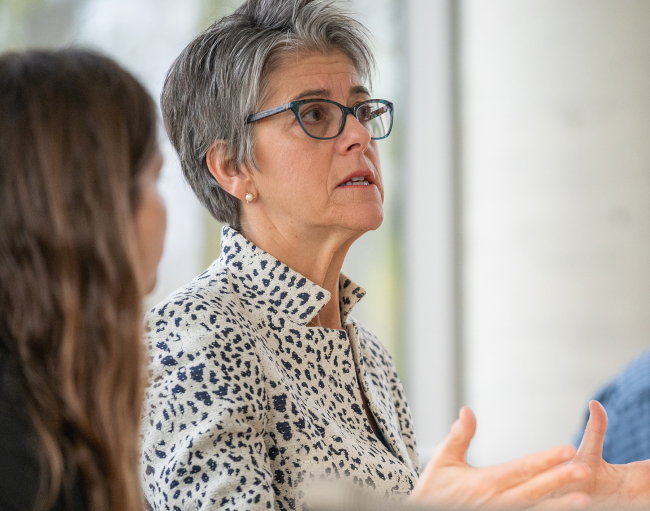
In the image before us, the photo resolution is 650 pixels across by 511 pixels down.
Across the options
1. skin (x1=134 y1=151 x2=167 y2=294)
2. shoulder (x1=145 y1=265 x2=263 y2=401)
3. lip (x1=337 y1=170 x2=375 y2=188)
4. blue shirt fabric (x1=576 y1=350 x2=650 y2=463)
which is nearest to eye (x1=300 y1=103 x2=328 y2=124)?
lip (x1=337 y1=170 x2=375 y2=188)

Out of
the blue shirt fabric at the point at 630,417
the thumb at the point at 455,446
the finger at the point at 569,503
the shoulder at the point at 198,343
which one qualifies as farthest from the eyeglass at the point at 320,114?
the blue shirt fabric at the point at 630,417

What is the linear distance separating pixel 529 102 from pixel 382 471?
2168mm

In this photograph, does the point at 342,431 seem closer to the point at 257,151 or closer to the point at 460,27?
the point at 257,151

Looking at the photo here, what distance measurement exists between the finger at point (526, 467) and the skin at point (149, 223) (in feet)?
1.61

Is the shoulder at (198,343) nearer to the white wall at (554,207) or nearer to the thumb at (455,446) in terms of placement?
the thumb at (455,446)

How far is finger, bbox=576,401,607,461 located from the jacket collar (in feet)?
1.68

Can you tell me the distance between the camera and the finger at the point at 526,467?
2.93 feet

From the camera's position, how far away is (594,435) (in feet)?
3.80

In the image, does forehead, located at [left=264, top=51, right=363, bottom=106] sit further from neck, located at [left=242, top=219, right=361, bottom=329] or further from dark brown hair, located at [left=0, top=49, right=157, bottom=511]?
dark brown hair, located at [left=0, top=49, right=157, bottom=511]

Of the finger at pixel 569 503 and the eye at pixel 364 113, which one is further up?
the eye at pixel 364 113

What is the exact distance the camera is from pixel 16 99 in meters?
0.76

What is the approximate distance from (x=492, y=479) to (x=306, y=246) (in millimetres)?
684

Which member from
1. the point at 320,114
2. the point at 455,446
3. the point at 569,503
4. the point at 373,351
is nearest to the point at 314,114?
the point at 320,114

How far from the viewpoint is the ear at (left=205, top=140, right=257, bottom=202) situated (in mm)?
1471
